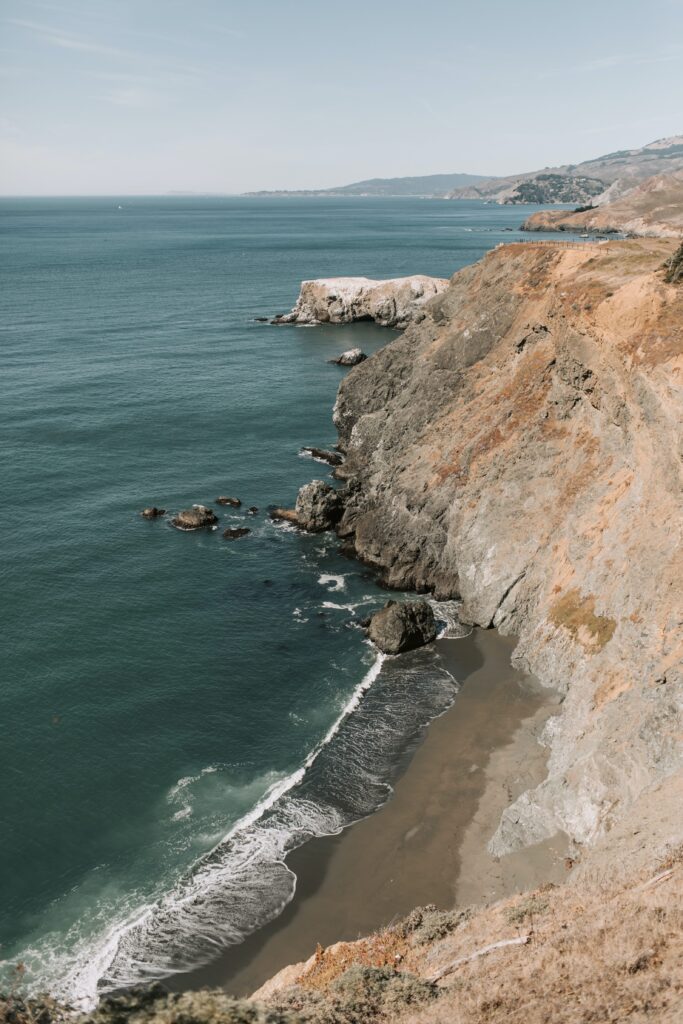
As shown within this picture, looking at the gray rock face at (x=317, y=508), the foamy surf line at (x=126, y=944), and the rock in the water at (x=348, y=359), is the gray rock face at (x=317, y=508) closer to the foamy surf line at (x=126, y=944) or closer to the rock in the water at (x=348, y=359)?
the foamy surf line at (x=126, y=944)

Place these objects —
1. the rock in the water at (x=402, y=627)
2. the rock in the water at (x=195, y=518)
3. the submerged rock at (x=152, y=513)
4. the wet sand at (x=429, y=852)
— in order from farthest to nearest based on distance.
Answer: the submerged rock at (x=152, y=513)
the rock in the water at (x=195, y=518)
the rock in the water at (x=402, y=627)
the wet sand at (x=429, y=852)

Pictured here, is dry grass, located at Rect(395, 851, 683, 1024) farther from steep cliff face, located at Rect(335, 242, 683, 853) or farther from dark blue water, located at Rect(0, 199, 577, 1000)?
dark blue water, located at Rect(0, 199, 577, 1000)

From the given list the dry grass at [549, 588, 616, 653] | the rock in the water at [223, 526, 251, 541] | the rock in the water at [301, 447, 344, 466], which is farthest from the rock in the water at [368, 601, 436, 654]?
the rock in the water at [301, 447, 344, 466]

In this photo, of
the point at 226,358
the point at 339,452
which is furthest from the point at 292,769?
the point at 226,358

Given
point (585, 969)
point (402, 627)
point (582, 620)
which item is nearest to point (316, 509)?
point (402, 627)

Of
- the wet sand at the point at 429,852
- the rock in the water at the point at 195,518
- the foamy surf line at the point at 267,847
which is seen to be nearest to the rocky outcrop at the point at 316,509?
the rock in the water at the point at 195,518

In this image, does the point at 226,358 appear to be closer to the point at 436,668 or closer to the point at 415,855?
the point at 436,668

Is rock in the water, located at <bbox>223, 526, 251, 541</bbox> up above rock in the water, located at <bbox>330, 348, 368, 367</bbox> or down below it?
below
